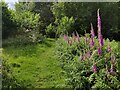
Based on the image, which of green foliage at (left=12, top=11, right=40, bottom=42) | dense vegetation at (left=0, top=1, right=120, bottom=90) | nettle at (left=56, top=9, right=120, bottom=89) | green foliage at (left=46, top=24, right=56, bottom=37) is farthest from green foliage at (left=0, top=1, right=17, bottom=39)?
nettle at (left=56, top=9, right=120, bottom=89)

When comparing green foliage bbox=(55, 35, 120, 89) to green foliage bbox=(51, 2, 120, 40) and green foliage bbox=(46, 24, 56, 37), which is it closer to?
green foliage bbox=(51, 2, 120, 40)

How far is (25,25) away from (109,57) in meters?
13.9

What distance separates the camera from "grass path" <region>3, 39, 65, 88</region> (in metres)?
11.4

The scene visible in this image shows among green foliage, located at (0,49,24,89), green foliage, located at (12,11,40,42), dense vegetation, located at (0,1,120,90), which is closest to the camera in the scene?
dense vegetation, located at (0,1,120,90)

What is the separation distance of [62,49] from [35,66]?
5.95 feet

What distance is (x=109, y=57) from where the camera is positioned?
9.59 m

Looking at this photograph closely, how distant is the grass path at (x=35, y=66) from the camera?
1136 centimetres

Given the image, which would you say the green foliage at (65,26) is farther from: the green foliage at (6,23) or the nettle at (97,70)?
the nettle at (97,70)

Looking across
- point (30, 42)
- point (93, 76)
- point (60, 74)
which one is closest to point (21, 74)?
point (60, 74)

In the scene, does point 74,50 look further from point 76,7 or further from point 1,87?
point 76,7

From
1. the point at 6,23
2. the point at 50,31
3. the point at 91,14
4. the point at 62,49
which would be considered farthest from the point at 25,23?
the point at 62,49

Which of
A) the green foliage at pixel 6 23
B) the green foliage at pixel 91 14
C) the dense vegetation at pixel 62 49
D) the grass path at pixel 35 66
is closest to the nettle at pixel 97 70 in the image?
the dense vegetation at pixel 62 49

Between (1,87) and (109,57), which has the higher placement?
(109,57)

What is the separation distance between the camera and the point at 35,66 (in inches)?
547
